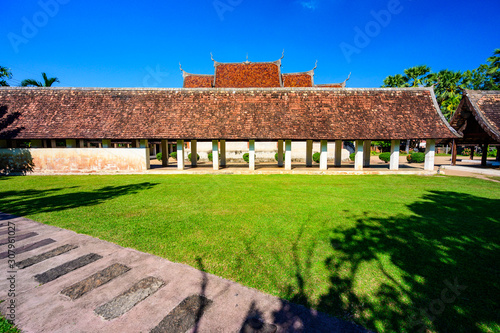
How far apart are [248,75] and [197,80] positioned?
6272 mm

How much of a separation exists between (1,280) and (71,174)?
44.3 ft

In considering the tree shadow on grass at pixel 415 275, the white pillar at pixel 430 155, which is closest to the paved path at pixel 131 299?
the tree shadow on grass at pixel 415 275

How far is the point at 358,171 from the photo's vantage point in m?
14.8

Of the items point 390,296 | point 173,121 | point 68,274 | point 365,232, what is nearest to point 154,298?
point 68,274

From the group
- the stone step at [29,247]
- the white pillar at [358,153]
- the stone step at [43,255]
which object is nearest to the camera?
the stone step at [43,255]

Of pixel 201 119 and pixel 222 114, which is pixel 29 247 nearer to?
pixel 201 119

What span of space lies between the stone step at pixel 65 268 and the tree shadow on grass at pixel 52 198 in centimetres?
394

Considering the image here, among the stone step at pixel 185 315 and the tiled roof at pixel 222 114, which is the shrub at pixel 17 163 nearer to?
the tiled roof at pixel 222 114

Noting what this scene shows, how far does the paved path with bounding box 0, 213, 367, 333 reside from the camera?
257 centimetres

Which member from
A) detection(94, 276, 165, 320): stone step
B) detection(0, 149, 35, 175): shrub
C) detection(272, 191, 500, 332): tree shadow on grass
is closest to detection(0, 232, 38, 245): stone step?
detection(94, 276, 165, 320): stone step

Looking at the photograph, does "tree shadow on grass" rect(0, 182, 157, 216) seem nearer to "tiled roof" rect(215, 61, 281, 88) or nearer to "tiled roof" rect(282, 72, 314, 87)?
"tiled roof" rect(215, 61, 281, 88)

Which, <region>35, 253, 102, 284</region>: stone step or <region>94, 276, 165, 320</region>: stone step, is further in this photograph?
<region>35, 253, 102, 284</region>: stone step

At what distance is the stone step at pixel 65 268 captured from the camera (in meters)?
3.48

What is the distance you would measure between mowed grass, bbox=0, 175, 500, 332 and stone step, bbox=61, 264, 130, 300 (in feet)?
2.52
